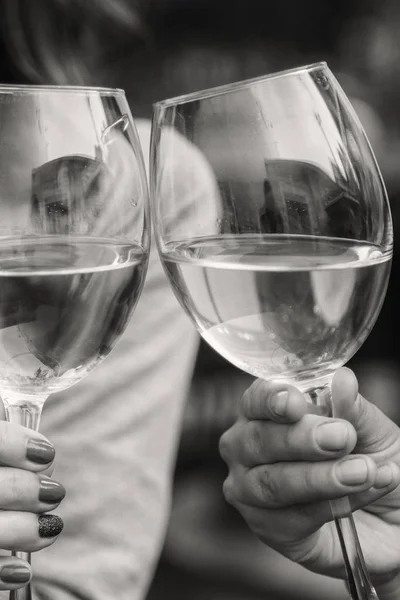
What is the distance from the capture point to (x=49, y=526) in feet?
1.56

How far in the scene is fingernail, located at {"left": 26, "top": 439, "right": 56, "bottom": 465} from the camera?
45cm

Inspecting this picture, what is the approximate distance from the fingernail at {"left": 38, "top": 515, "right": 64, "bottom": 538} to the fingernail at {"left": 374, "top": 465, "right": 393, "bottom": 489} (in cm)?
19

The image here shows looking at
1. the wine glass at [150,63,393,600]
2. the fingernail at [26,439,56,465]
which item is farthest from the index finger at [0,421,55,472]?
the wine glass at [150,63,393,600]

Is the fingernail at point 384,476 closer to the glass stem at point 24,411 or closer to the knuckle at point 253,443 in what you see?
the knuckle at point 253,443

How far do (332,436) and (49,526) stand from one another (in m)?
0.16

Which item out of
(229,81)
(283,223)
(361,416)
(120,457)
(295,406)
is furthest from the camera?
(229,81)

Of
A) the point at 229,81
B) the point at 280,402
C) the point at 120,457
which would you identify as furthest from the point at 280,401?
the point at 229,81

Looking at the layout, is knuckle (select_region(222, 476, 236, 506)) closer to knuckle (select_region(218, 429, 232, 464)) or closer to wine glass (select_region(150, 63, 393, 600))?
knuckle (select_region(218, 429, 232, 464))

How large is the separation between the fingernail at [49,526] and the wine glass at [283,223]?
0.16m

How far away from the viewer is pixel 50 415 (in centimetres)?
88

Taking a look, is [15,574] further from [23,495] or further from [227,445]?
[227,445]

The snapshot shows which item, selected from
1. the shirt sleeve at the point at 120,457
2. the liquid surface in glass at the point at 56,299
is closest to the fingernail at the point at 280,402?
the liquid surface in glass at the point at 56,299

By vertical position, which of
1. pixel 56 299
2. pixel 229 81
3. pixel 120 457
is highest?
pixel 229 81

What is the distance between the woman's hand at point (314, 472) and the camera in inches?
18.8
